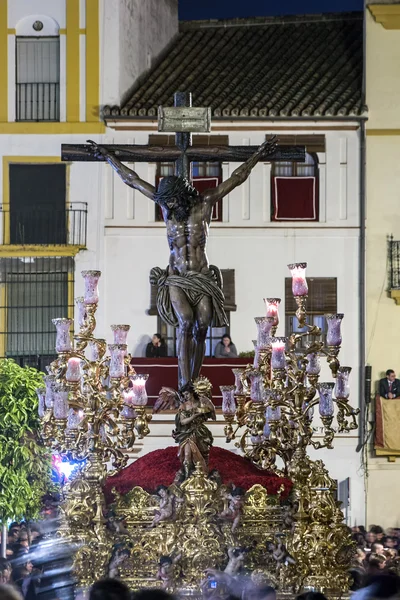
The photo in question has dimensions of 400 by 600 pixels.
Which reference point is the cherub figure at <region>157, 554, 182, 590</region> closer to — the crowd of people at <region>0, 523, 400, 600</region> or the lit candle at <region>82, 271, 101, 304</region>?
the crowd of people at <region>0, 523, 400, 600</region>

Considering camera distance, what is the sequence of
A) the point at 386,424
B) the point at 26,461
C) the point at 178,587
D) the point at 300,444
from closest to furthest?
1. the point at 178,587
2. the point at 300,444
3. the point at 26,461
4. the point at 386,424

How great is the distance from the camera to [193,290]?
1440cm

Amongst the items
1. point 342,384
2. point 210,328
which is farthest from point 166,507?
point 210,328

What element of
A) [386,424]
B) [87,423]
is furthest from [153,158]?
[386,424]

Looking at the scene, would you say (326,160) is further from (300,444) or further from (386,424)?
(300,444)

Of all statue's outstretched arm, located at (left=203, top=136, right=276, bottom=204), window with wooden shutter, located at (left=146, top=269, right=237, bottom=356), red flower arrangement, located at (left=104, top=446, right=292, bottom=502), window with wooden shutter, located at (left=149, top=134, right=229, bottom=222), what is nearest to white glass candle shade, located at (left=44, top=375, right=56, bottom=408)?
red flower arrangement, located at (left=104, top=446, right=292, bottom=502)

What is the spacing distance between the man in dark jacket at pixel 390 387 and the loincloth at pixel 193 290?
1526cm

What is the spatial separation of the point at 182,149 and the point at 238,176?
2.02 feet

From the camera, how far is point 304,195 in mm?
30734

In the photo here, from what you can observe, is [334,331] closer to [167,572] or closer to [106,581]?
[167,572]

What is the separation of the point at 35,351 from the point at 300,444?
16691 mm

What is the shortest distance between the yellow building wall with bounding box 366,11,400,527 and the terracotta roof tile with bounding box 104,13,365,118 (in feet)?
1.85

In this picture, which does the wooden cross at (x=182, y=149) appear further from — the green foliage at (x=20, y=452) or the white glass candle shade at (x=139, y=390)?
the green foliage at (x=20, y=452)

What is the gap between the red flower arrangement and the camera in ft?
48.2
